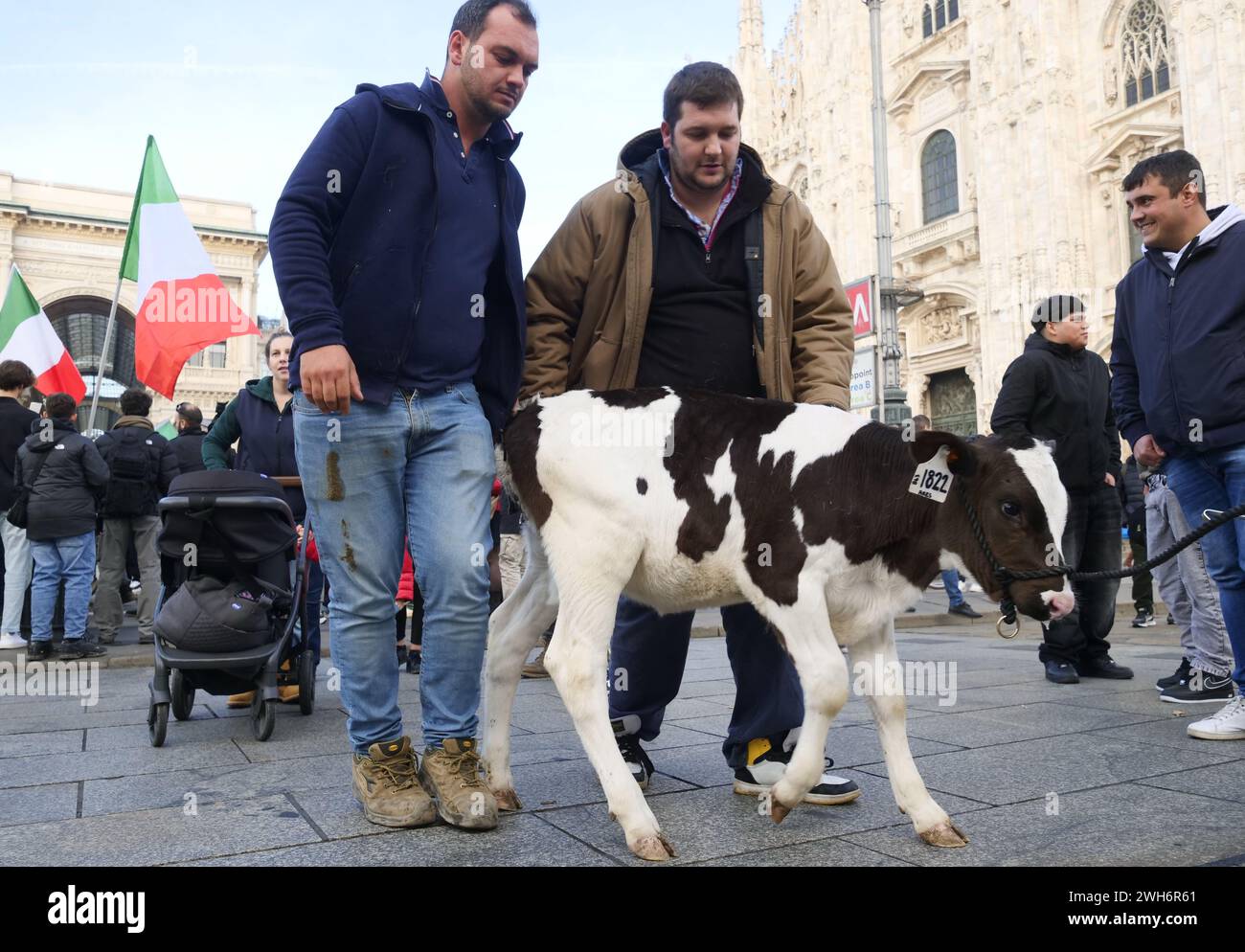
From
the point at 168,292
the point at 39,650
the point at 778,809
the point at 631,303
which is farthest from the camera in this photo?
the point at 168,292

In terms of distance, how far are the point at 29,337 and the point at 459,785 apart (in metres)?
13.7

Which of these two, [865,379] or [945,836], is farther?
[865,379]

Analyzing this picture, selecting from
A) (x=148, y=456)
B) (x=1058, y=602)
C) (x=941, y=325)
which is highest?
(x=941, y=325)

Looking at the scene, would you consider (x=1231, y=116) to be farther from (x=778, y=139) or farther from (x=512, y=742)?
(x=512, y=742)

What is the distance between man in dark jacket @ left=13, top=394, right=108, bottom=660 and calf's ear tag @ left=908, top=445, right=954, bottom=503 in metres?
7.74

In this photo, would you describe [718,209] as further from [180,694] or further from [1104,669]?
[1104,669]

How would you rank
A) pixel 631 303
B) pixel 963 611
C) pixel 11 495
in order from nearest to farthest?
pixel 631 303 → pixel 11 495 → pixel 963 611

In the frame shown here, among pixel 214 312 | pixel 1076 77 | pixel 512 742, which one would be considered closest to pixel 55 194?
pixel 214 312

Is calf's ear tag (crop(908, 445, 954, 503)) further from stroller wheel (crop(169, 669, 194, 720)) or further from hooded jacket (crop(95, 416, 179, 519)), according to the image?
hooded jacket (crop(95, 416, 179, 519))

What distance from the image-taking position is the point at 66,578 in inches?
334

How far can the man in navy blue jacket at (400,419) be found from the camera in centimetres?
310

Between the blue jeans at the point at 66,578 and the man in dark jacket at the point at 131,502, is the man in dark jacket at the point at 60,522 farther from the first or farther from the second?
the man in dark jacket at the point at 131,502

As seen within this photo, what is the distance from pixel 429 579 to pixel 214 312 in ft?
34.9

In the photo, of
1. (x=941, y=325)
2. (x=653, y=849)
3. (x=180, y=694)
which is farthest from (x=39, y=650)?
(x=941, y=325)
